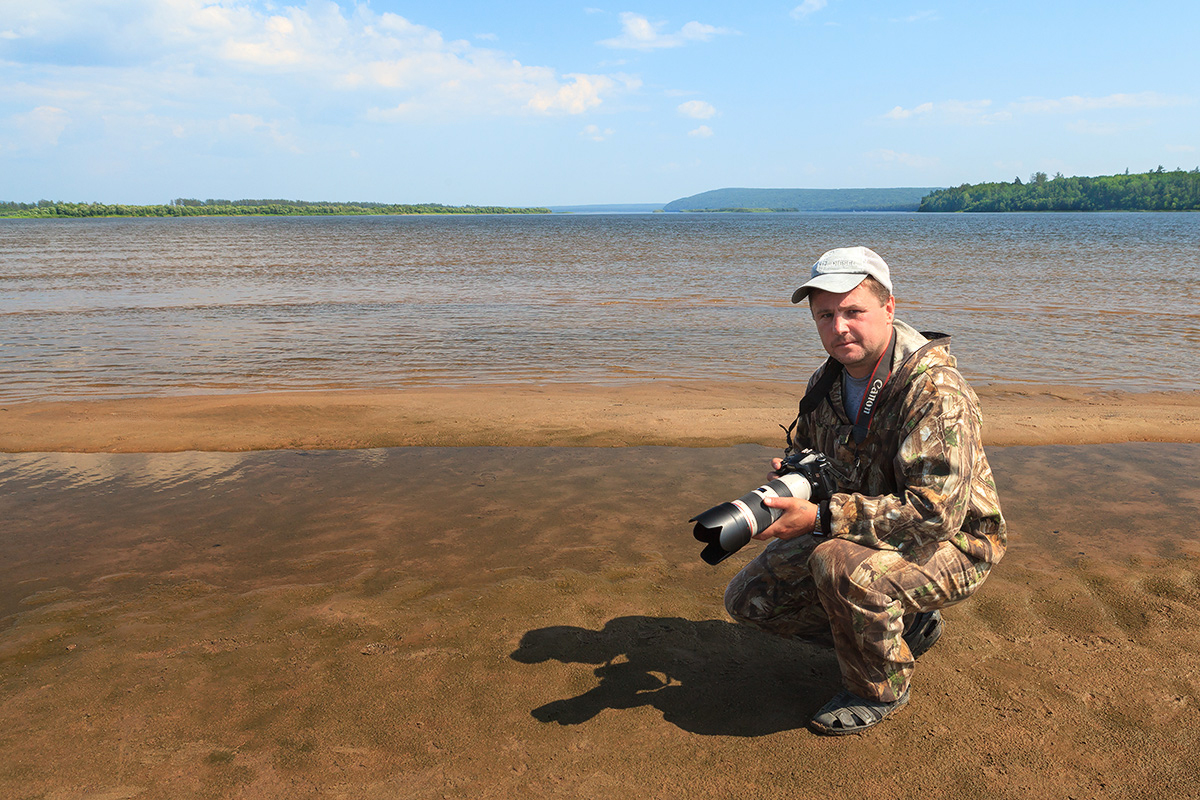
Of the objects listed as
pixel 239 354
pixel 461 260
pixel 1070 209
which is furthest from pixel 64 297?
pixel 1070 209

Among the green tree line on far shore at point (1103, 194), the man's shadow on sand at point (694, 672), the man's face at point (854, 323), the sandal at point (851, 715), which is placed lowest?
the man's shadow on sand at point (694, 672)

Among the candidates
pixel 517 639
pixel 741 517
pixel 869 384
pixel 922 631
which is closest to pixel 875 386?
pixel 869 384

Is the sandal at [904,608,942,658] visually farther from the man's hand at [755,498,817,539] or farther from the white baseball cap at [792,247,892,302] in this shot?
the white baseball cap at [792,247,892,302]

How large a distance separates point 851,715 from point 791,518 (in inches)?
36.9

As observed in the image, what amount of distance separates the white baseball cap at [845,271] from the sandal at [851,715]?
5.22 feet

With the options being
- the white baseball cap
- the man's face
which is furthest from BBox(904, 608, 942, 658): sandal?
the white baseball cap

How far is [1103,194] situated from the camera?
6329 inches

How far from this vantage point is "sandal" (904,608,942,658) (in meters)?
3.20

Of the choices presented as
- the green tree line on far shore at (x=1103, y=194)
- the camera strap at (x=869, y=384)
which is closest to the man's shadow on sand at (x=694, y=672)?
the camera strap at (x=869, y=384)

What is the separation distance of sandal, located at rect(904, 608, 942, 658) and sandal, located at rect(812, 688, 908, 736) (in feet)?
0.90

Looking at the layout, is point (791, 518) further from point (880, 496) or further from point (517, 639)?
point (517, 639)

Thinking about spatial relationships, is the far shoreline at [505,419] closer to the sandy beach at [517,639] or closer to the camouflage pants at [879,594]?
the sandy beach at [517,639]

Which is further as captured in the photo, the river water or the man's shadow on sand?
the river water

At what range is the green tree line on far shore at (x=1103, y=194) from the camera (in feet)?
497
